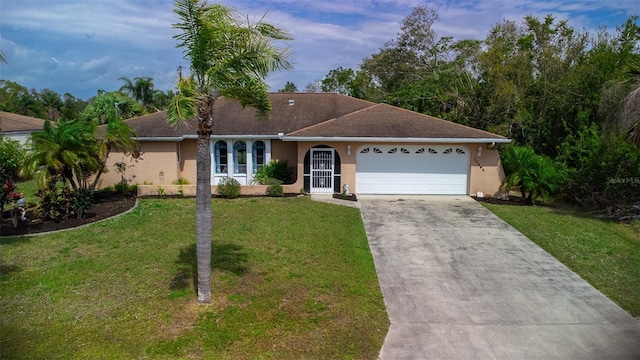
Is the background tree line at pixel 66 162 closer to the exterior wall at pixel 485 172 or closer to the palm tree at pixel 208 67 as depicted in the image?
the palm tree at pixel 208 67

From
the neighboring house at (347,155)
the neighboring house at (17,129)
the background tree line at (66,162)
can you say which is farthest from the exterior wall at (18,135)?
the background tree line at (66,162)

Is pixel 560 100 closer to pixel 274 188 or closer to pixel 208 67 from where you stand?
pixel 274 188

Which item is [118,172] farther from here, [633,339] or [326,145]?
[633,339]

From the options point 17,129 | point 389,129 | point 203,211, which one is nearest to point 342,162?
point 389,129

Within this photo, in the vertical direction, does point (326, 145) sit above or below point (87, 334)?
above

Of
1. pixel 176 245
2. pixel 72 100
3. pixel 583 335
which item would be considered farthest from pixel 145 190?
pixel 72 100

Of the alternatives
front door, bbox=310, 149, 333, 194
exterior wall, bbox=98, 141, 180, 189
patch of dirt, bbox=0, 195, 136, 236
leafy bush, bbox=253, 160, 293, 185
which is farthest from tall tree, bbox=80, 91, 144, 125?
front door, bbox=310, 149, 333, 194
